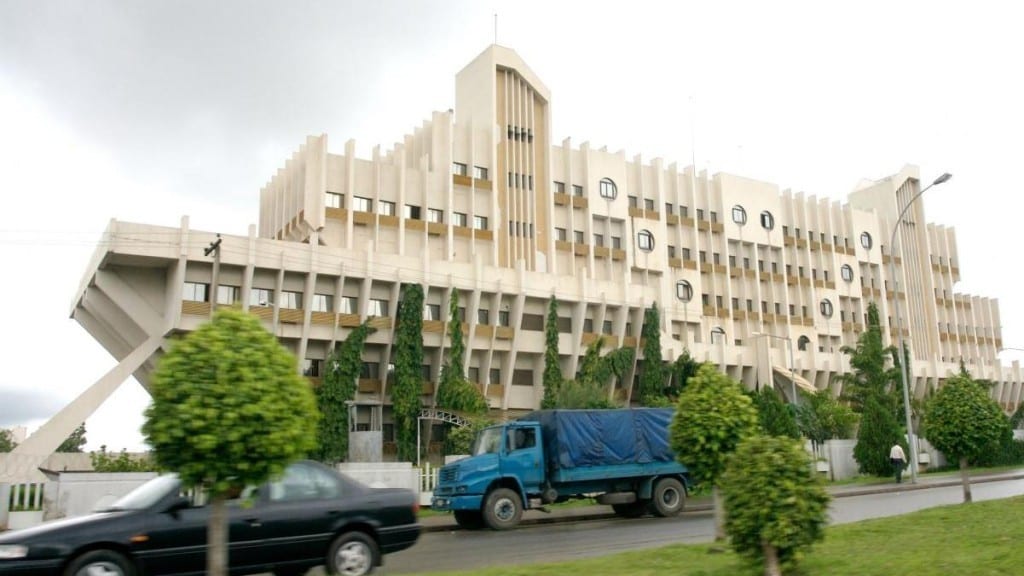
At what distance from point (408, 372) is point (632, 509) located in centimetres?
1814

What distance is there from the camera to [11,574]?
30.1 feet

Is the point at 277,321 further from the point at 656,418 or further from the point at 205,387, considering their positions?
the point at 205,387

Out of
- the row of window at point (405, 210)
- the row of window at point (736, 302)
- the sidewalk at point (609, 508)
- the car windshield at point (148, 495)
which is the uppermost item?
the row of window at point (405, 210)

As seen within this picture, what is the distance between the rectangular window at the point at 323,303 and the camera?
39438 millimetres

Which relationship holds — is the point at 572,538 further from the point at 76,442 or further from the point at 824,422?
the point at 76,442

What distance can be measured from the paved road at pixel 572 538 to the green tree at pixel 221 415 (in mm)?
4402

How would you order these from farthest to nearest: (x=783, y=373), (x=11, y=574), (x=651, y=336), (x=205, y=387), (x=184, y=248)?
(x=783, y=373) → (x=651, y=336) → (x=184, y=248) → (x=11, y=574) → (x=205, y=387)

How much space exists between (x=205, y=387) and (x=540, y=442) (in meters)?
14.2

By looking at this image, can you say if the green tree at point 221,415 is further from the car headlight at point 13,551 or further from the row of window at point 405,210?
the row of window at point 405,210

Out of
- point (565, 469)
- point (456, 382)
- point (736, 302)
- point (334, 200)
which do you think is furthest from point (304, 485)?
point (736, 302)

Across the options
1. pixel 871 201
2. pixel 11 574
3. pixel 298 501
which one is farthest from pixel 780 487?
pixel 871 201

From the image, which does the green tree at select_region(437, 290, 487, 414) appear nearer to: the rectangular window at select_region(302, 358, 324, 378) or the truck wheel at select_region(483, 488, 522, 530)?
the rectangular window at select_region(302, 358, 324, 378)

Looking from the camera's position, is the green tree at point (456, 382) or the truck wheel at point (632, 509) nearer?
the truck wheel at point (632, 509)

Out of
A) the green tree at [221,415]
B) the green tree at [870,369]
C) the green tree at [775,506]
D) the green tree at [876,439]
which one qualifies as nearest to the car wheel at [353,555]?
the green tree at [221,415]
